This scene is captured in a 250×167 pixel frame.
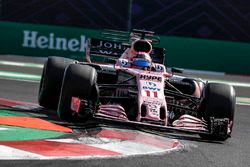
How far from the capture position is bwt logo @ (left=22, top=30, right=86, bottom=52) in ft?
67.7

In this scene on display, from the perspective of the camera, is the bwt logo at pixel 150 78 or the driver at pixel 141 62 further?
the driver at pixel 141 62

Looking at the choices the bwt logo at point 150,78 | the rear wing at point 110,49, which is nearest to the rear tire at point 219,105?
the bwt logo at point 150,78

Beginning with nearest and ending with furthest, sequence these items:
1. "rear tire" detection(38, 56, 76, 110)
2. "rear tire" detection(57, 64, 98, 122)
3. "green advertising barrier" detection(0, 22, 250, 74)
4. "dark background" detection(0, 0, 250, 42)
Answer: "rear tire" detection(57, 64, 98, 122) → "rear tire" detection(38, 56, 76, 110) → "green advertising barrier" detection(0, 22, 250, 74) → "dark background" detection(0, 0, 250, 42)

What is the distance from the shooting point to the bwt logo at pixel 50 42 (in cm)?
2064

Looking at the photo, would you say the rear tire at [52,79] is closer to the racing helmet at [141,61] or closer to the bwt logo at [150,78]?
the racing helmet at [141,61]

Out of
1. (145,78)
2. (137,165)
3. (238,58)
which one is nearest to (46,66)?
(145,78)

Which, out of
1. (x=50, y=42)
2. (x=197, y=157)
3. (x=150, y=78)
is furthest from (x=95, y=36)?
(x=197, y=157)

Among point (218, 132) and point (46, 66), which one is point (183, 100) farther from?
point (46, 66)

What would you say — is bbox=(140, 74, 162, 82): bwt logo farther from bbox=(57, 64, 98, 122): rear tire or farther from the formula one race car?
bbox=(57, 64, 98, 122): rear tire

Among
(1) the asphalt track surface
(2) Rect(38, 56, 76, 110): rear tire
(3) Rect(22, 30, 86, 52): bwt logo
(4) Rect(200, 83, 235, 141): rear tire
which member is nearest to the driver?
(2) Rect(38, 56, 76, 110): rear tire

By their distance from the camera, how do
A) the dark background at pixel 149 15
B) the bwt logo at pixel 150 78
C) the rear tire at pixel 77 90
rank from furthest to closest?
the dark background at pixel 149 15, the bwt logo at pixel 150 78, the rear tire at pixel 77 90

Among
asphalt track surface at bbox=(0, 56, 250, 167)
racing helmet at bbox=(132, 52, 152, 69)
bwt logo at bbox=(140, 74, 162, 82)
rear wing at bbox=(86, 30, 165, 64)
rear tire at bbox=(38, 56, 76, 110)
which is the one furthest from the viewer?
rear wing at bbox=(86, 30, 165, 64)

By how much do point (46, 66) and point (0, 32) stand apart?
13.1m

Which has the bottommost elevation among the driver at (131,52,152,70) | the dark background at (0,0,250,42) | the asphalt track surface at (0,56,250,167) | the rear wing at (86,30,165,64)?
the asphalt track surface at (0,56,250,167)
